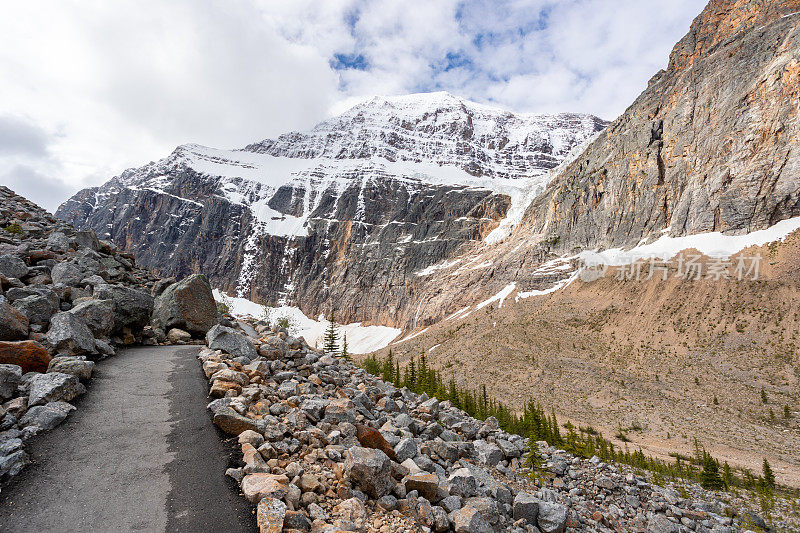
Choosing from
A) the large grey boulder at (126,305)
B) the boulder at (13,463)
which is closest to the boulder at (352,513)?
the boulder at (13,463)

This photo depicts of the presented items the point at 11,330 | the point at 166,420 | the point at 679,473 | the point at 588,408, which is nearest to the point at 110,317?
the point at 11,330

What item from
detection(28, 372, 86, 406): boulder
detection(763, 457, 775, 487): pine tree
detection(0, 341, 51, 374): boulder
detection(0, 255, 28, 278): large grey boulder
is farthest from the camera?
detection(763, 457, 775, 487): pine tree

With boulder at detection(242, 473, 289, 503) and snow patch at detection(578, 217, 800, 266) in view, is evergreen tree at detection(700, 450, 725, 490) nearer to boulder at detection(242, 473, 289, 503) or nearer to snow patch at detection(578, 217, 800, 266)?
boulder at detection(242, 473, 289, 503)

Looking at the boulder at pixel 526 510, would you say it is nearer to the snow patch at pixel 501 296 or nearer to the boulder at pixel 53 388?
the boulder at pixel 53 388

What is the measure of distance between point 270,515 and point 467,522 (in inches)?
127

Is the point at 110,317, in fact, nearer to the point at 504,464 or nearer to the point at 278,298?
the point at 504,464

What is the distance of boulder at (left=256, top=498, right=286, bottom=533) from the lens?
4086 mm

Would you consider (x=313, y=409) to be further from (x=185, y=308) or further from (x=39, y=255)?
(x=39, y=255)

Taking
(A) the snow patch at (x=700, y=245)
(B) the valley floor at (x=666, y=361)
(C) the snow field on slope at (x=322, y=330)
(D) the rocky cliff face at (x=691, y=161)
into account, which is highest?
(D) the rocky cliff face at (x=691, y=161)

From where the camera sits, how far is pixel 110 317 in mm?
11289

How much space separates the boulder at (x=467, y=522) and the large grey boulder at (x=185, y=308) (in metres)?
13.0

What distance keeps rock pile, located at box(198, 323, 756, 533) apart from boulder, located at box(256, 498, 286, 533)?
1 cm

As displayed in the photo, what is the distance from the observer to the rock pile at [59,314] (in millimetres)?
6121

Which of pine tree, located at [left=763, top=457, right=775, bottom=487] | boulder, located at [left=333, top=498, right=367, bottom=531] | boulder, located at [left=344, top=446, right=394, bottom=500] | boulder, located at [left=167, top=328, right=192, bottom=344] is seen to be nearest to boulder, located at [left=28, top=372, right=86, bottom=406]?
boulder, located at [left=344, top=446, right=394, bottom=500]
